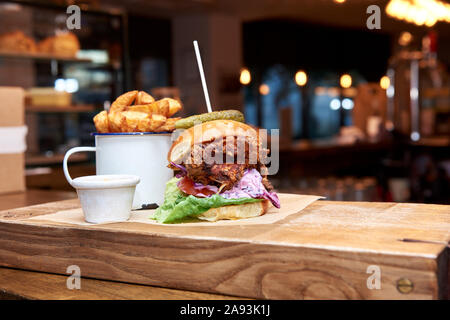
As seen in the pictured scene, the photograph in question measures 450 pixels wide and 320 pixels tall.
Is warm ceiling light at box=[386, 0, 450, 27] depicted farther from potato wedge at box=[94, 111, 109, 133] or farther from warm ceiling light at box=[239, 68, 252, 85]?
potato wedge at box=[94, 111, 109, 133]

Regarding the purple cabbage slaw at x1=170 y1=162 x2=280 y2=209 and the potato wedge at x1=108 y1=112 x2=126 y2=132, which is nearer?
the purple cabbage slaw at x1=170 y1=162 x2=280 y2=209

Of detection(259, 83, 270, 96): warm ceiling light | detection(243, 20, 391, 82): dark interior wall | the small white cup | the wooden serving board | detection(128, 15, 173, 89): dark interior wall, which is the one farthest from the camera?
detection(259, 83, 270, 96): warm ceiling light

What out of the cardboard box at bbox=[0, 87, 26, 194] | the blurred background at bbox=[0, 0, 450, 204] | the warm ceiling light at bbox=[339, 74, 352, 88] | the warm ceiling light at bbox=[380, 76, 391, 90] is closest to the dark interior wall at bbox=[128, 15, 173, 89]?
the blurred background at bbox=[0, 0, 450, 204]

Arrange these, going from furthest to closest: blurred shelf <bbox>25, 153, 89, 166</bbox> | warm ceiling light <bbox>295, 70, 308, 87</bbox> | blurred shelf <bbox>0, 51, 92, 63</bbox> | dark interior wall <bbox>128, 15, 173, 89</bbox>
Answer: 1. warm ceiling light <bbox>295, 70, 308, 87</bbox>
2. dark interior wall <bbox>128, 15, 173, 89</bbox>
3. blurred shelf <bbox>0, 51, 92, 63</bbox>
4. blurred shelf <bbox>25, 153, 89, 166</bbox>

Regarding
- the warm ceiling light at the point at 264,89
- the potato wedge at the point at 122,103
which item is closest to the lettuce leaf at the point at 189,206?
the potato wedge at the point at 122,103

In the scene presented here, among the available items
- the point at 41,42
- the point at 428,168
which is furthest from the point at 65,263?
the point at 428,168

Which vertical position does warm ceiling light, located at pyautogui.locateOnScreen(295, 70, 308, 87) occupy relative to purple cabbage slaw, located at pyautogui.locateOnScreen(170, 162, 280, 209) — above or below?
above


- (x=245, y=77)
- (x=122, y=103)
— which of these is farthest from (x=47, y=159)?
(x=245, y=77)

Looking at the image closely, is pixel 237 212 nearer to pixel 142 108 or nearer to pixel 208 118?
pixel 208 118
